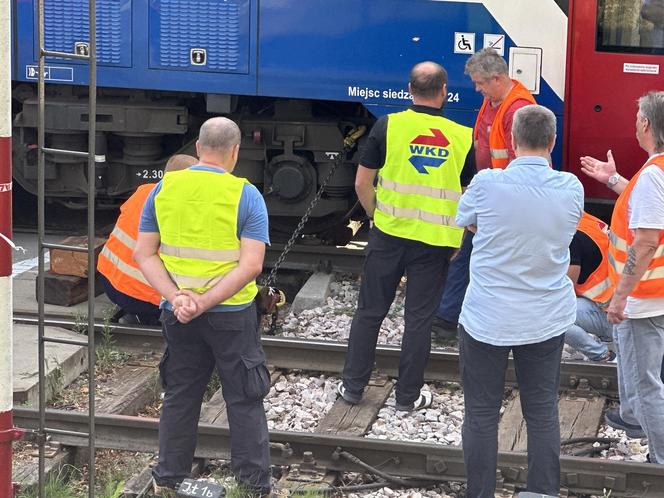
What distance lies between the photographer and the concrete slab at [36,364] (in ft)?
19.9

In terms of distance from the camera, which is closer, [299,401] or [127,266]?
[299,401]

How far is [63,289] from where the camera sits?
25.6 feet

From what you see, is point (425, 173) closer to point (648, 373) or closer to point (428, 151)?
point (428, 151)

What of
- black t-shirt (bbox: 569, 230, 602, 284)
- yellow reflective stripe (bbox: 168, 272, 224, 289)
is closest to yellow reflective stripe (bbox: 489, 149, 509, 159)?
black t-shirt (bbox: 569, 230, 602, 284)

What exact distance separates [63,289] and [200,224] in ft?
11.1

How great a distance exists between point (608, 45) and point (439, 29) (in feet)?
3.84

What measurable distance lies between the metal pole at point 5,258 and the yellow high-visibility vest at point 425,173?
8.75ft

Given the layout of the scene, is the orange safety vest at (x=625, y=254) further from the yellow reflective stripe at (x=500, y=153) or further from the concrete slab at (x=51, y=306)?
the concrete slab at (x=51, y=306)

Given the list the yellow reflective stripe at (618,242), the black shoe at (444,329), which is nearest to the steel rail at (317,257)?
the black shoe at (444,329)

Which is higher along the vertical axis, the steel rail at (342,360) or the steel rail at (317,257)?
the steel rail at (317,257)

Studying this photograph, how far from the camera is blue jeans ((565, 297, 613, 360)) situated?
6566 mm

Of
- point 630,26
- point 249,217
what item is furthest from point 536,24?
point 249,217

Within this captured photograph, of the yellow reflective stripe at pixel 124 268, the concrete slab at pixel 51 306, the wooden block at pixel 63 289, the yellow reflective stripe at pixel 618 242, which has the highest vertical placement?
the yellow reflective stripe at pixel 618 242

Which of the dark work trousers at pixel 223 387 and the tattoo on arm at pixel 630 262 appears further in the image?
the tattoo on arm at pixel 630 262
